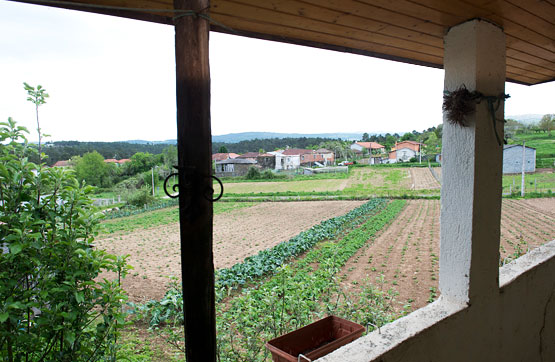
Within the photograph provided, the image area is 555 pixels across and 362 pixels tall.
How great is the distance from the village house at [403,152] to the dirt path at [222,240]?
10.7m

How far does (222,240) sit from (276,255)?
11.2 feet

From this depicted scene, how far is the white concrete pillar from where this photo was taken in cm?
123

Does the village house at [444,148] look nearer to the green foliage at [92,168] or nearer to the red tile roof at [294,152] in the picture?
the green foliage at [92,168]

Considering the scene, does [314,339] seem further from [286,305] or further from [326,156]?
[326,156]

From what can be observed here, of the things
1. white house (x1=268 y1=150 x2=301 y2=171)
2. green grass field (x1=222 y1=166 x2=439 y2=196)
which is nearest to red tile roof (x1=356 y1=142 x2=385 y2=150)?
green grass field (x1=222 y1=166 x2=439 y2=196)

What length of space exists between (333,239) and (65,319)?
9.41 metres

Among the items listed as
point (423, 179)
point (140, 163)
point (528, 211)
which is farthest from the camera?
point (423, 179)

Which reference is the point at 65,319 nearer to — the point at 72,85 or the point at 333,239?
the point at 72,85

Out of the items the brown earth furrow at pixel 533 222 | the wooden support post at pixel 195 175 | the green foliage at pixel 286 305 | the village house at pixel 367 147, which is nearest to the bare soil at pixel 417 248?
the brown earth furrow at pixel 533 222

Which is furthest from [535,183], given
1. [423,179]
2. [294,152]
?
[294,152]

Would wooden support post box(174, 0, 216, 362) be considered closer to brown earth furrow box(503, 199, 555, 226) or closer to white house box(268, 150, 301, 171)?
brown earth furrow box(503, 199, 555, 226)

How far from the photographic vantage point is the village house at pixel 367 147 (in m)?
30.4

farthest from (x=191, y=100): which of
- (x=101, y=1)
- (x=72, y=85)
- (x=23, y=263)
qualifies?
(x=72, y=85)

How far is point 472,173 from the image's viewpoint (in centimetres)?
124
